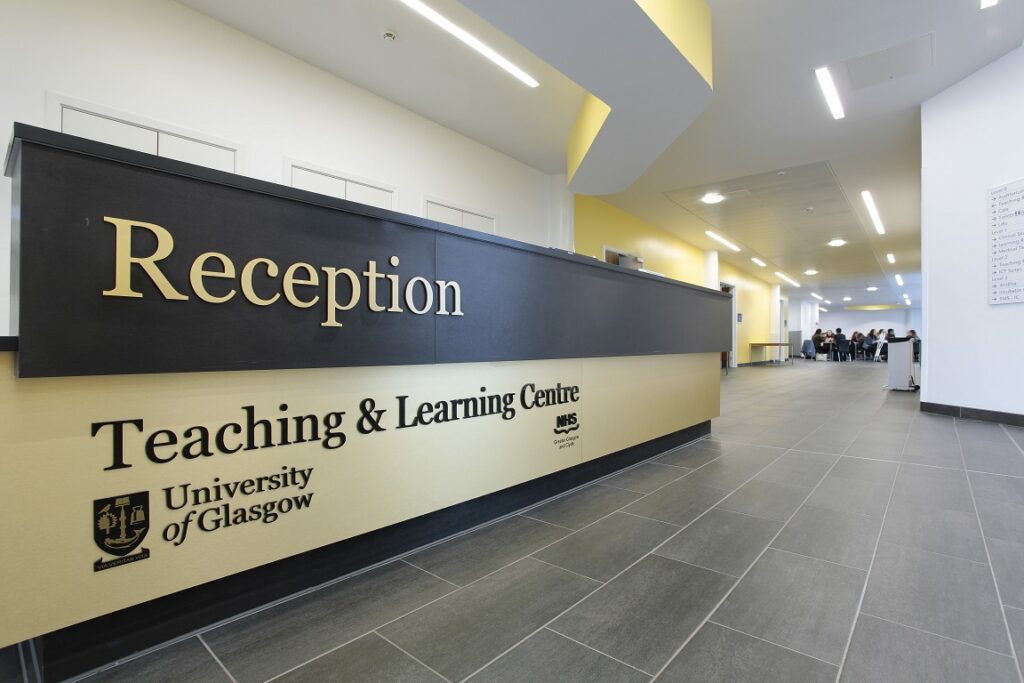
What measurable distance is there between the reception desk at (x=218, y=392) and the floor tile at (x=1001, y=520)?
209 centimetres

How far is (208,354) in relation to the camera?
3.96 feet

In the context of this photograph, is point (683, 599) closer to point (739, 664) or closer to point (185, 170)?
point (739, 664)

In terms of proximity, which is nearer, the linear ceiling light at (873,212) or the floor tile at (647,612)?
the floor tile at (647,612)

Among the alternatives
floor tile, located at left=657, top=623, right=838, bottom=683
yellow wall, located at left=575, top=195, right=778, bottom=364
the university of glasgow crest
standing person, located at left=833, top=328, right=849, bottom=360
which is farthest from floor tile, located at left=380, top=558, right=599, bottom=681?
standing person, located at left=833, top=328, right=849, bottom=360

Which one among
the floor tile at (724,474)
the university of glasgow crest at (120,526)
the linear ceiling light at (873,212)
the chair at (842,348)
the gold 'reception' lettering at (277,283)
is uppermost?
the linear ceiling light at (873,212)

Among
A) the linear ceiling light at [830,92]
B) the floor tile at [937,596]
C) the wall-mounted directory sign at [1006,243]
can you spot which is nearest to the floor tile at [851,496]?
the floor tile at [937,596]

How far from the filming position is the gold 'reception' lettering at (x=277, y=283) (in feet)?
3.60

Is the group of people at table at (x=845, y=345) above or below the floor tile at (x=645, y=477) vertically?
above

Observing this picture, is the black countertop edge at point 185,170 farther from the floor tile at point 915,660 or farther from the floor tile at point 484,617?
the floor tile at point 915,660

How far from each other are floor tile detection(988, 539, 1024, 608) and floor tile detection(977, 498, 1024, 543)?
3.3 inches

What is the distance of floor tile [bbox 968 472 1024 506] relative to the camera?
2.33m

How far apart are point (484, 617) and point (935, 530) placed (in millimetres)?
2033

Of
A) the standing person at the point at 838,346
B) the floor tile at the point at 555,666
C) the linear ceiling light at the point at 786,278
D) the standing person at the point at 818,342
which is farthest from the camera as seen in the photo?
the standing person at the point at 818,342

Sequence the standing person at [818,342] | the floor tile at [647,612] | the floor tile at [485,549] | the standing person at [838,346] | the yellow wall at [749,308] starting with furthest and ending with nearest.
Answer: the standing person at [818,342], the standing person at [838,346], the yellow wall at [749,308], the floor tile at [485,549], the floor tile at [647,612]
